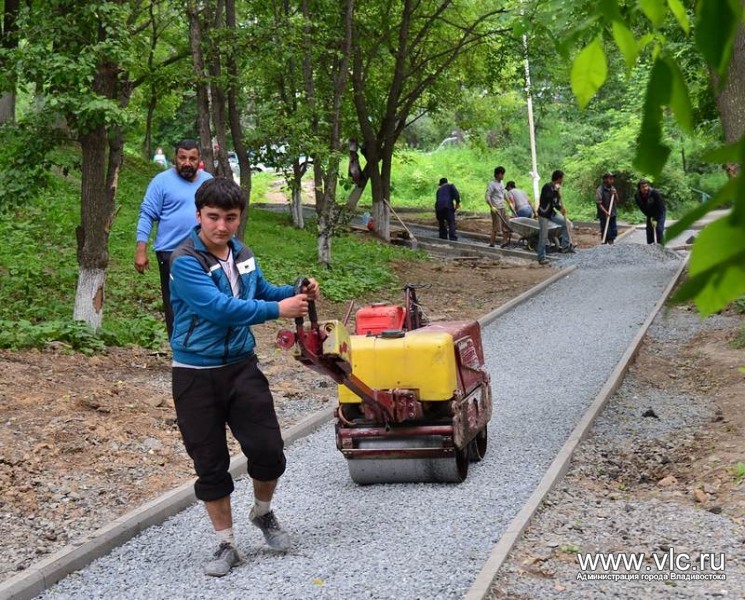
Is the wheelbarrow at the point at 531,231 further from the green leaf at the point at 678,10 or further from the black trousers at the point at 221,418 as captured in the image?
the green leaf at the point at 678,10

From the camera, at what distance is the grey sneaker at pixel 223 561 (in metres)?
5.38

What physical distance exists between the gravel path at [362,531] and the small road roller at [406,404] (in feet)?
0.63

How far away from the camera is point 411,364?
21.6ft

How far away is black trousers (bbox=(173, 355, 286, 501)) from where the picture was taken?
5.16 metres

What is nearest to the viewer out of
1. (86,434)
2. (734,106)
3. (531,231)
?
(86,434)

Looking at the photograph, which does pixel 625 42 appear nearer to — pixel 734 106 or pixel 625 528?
pixel 625 528

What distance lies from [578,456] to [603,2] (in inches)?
253

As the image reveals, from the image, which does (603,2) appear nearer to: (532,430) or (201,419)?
(201,419)

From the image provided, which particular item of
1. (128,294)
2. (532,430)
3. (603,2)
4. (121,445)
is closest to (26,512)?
(121,445)

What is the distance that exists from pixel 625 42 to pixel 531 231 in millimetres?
24096

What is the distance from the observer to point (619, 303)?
16.7 m

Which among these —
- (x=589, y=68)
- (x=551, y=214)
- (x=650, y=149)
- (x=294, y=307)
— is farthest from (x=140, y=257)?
(x=551, y=214)

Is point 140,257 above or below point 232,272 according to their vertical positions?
below

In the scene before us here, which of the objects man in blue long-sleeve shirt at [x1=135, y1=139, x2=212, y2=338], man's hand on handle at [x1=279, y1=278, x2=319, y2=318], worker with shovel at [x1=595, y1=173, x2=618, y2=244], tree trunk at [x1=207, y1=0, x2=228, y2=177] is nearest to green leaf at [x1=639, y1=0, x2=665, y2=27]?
man's hand on handle at [x1=279, y1=278, x2=319, y2=318]
